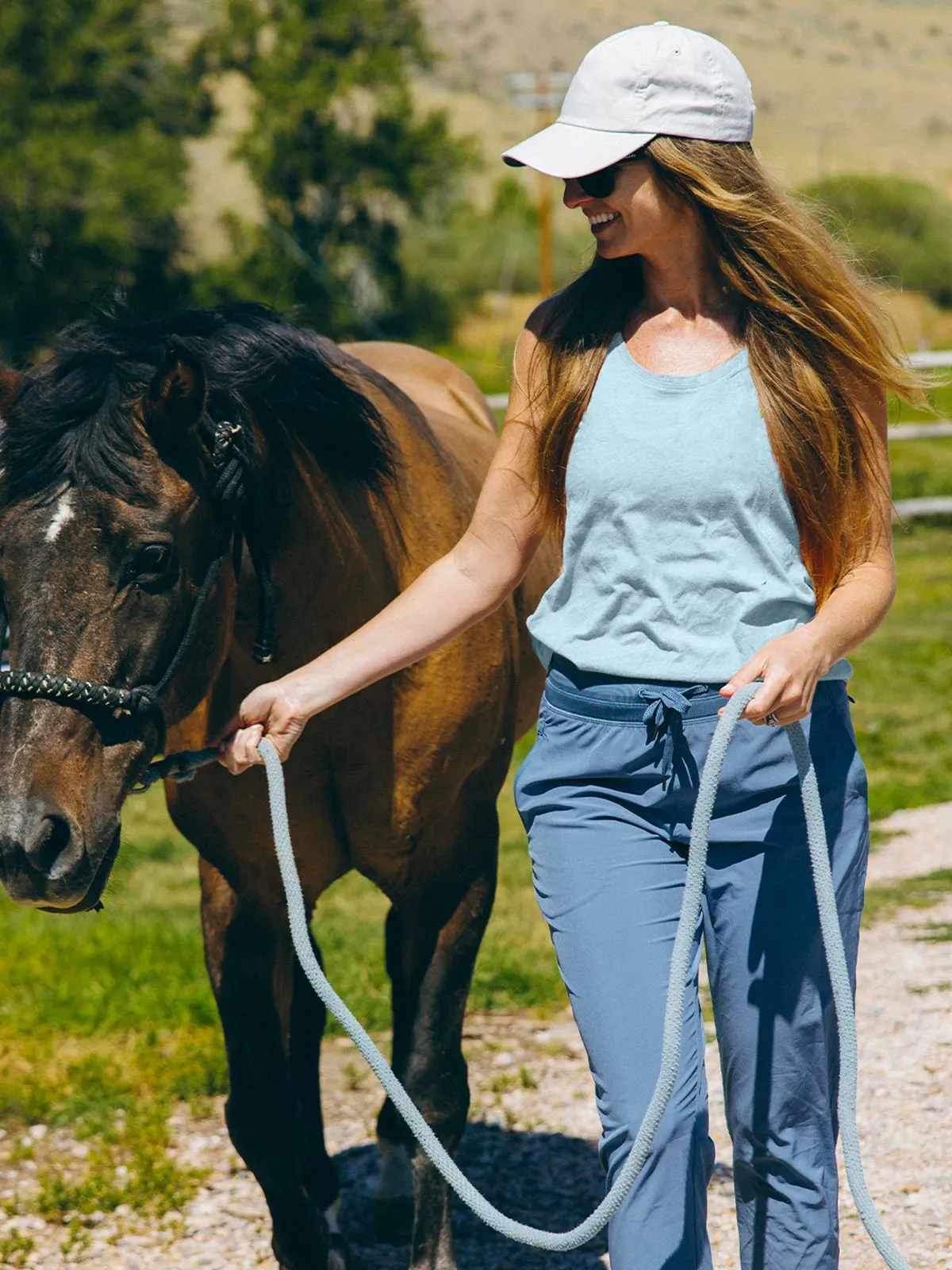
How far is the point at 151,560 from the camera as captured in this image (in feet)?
7.91

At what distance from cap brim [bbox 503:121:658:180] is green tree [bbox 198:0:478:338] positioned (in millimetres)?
30227

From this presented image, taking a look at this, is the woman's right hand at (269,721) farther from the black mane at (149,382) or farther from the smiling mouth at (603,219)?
the smiling mouth at (603,219)

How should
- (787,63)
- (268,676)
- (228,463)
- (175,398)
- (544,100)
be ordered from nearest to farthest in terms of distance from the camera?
(175,398) < (228,463) < (268,676) < (544,100) < (787,63)

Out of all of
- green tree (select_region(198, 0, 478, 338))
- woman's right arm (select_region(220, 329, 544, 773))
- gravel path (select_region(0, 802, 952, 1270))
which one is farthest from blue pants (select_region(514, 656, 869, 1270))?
green tree (select_region(198, 0, 478, 338))

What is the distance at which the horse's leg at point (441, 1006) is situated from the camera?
10.7ft

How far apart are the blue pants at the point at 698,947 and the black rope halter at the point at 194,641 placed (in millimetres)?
636

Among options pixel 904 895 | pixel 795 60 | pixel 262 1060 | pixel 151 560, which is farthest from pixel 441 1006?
pixel 795 60

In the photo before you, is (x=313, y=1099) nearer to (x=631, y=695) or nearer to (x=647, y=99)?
(x=631, y=695)

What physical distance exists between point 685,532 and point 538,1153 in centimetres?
234

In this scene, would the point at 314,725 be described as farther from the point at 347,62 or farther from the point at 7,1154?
the point at 347,62

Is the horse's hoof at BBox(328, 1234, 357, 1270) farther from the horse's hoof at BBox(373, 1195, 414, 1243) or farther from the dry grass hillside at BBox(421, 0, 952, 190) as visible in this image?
the dry grass hillside at BBox(421, 0, 952, 190)

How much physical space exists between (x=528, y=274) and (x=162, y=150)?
47.1ft

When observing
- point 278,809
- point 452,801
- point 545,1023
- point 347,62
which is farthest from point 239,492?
point 347,62

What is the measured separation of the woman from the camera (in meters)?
2.23
